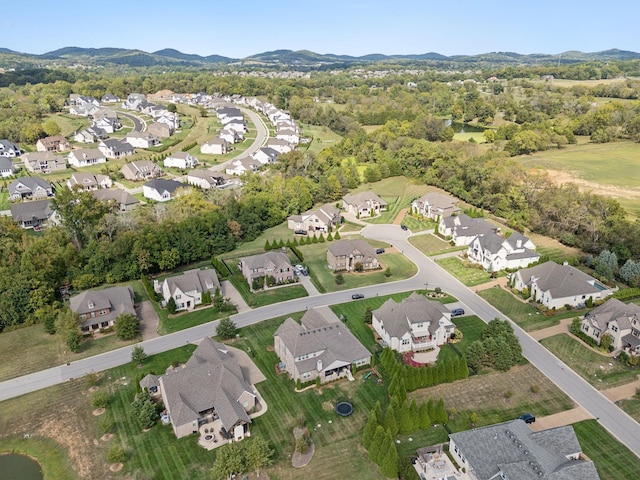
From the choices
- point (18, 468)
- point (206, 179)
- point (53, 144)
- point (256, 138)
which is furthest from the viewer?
point (256, 138)

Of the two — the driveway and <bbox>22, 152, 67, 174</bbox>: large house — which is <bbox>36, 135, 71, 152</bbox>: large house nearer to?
<bbox>22, 152, 67, 174</bbox>: large house

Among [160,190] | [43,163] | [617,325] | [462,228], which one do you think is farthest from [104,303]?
[43,163]

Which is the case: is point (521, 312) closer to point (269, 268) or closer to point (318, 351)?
point (318, 351)

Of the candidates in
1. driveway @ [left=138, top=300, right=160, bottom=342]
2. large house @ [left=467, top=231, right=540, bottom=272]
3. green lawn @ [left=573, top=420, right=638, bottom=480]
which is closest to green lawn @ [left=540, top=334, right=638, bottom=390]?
green lawn @ [left=573, top=420, right=638, bottom=480]

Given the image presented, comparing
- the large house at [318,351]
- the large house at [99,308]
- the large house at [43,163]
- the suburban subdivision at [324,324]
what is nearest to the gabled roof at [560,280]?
the suburban subdivision at [324,324]

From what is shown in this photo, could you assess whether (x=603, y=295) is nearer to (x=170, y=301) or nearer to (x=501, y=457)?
(x=501, y=457)

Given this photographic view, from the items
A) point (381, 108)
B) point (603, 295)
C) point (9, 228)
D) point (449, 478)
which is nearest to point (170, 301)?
point (9, 228)
